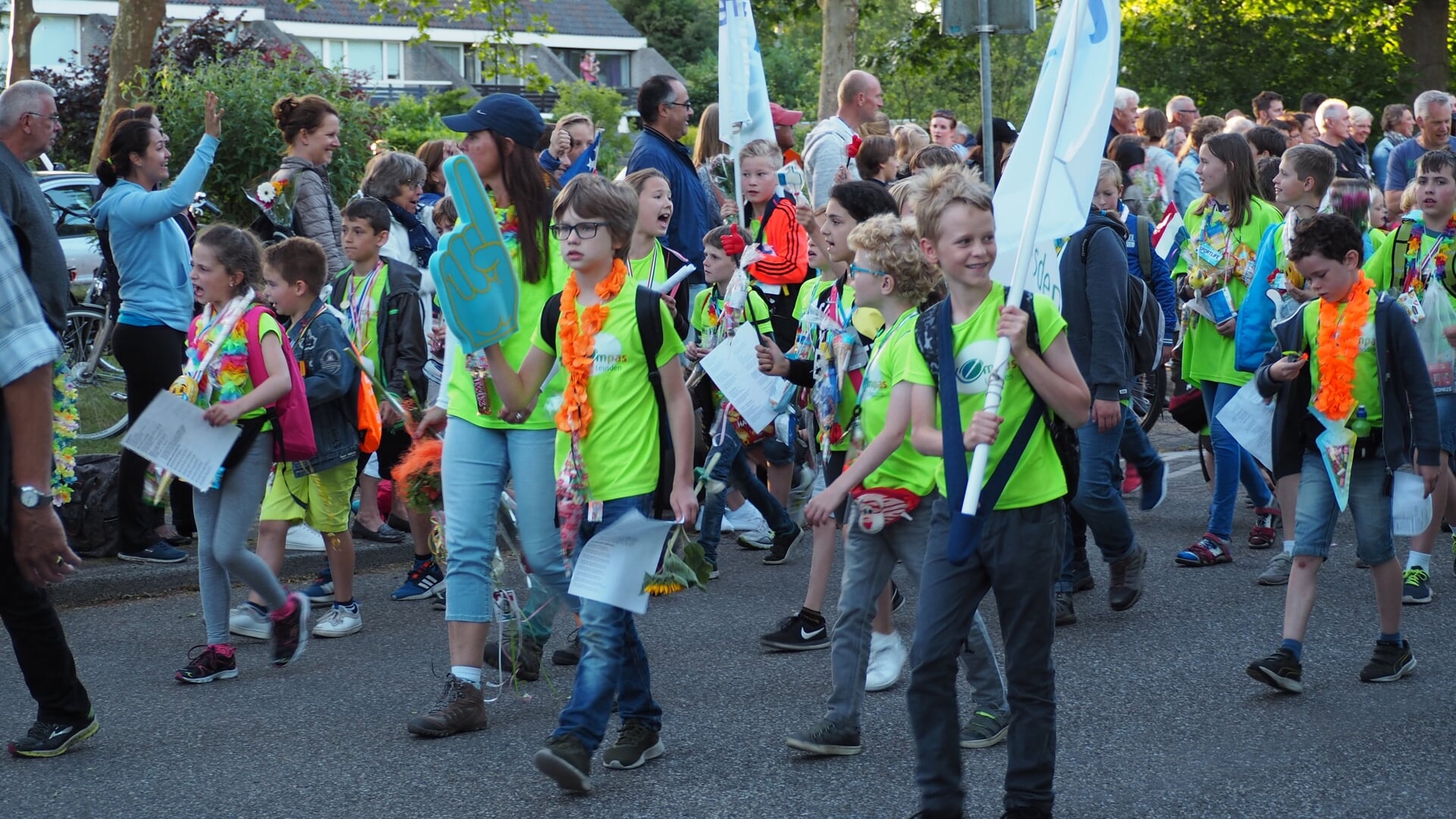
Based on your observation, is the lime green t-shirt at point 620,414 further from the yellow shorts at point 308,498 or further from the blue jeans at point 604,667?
the yellow shorts at point 308,498

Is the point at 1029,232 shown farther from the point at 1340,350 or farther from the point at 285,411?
the point at 285,411

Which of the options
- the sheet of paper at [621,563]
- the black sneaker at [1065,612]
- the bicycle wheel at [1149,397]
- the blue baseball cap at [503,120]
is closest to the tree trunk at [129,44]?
the bicycle wheel at [1149,397]

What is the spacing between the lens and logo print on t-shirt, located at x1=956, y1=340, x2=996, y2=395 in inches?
160

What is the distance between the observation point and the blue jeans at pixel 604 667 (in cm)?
446

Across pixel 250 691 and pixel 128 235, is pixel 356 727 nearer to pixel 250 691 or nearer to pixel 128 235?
pixel 250 691

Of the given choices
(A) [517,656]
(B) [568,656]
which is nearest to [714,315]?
(B) [568,656]

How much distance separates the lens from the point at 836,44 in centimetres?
2000

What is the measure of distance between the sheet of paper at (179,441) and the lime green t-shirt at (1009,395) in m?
2.88

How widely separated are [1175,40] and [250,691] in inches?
768

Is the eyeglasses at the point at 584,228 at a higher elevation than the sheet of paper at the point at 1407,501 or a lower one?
higher

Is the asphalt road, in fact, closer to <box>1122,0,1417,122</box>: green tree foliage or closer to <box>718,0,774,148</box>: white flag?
<box>718,0,774,148</box>: white flag

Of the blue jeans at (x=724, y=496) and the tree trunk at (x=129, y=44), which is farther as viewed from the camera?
the tree trunk at (x=129, y=44)

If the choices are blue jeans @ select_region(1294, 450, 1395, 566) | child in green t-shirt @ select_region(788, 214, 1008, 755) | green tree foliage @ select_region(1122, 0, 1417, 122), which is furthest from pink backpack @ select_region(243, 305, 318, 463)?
green tree foliage @ select_region(1122, 0, 1417, 122)

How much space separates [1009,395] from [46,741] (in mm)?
3197
